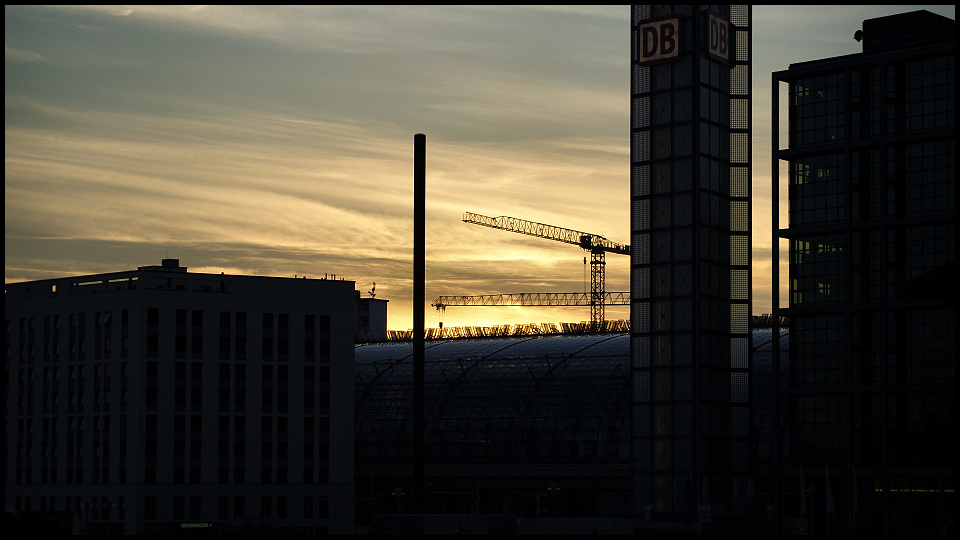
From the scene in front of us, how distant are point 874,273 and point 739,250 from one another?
11555mm

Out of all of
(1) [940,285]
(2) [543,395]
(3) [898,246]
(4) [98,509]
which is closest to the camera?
(1) [940,285]

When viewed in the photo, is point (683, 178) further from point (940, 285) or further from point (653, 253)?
point (940, 285)

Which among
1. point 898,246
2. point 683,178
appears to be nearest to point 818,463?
point 898,246

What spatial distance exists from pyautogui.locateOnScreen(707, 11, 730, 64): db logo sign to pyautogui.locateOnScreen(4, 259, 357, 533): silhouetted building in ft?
176

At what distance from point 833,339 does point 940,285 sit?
154ft

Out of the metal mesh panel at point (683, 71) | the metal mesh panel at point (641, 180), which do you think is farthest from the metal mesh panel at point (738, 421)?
the metal mesh panel at point (683, 71)

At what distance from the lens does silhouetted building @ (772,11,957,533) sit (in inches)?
4161

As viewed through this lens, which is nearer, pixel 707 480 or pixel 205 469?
pixel 707 480

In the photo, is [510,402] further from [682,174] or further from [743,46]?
[743,46]

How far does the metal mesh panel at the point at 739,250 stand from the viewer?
115 metres

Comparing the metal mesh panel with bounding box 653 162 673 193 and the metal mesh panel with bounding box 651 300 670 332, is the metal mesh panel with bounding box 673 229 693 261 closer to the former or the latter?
the metal mesh panel with bounding box 653 162 673 193

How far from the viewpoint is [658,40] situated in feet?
374

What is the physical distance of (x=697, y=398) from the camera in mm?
109750

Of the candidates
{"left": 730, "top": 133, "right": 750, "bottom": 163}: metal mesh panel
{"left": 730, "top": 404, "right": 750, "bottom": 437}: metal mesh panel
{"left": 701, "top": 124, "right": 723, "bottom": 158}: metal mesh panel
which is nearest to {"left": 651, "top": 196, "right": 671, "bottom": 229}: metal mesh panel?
{"left": 701, "top": 124, "right": 723, "bottom": 158}: metal mesh panel
